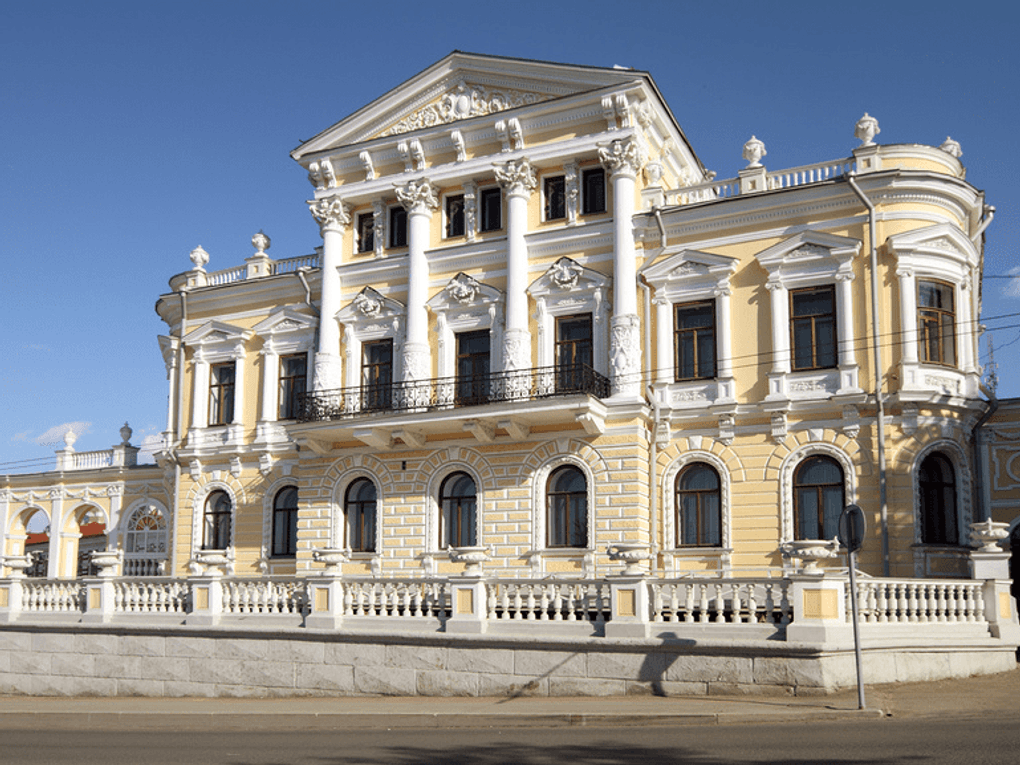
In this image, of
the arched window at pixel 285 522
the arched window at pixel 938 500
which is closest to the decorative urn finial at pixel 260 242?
the arched window at pixel 285 522

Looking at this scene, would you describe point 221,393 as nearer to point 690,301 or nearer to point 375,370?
point 375,370

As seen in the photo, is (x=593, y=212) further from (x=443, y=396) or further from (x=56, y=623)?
(x=56, y=623)

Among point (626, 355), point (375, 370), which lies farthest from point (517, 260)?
point (375, 370)

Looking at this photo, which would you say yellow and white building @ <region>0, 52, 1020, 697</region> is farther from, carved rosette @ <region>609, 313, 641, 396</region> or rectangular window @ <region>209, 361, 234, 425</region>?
rectangular window @ <region>209, 361, 234, 425</region>

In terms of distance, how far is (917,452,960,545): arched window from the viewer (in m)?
22.5

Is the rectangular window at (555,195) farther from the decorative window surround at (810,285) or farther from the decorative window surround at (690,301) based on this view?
the decorative window surround at (810,285)

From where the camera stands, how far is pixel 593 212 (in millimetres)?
26266

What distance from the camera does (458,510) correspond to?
26141 millimetres

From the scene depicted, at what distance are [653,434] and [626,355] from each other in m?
1.98

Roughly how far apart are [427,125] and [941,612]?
17.7 meters

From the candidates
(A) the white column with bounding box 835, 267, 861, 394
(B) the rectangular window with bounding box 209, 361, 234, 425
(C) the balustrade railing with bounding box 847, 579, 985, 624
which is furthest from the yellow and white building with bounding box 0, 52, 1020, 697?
(C) the balustrade railing with bounding box 847, 579, 985, 624

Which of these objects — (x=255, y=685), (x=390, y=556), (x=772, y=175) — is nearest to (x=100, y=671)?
(x=255, y=685)

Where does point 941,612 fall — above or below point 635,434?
below

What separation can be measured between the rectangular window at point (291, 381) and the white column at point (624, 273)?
954 centimetres
